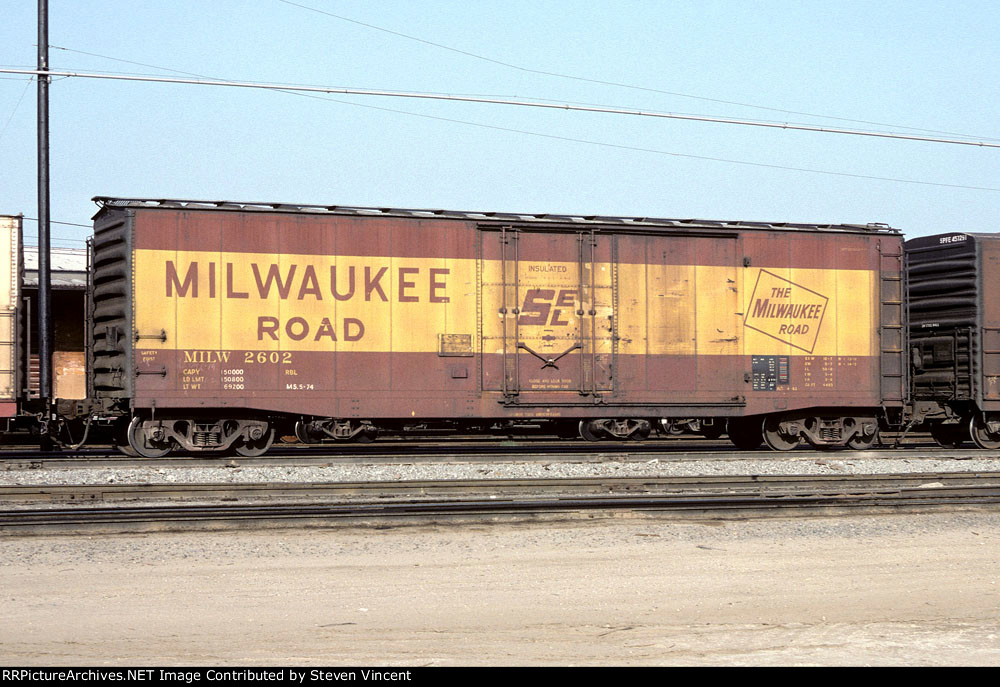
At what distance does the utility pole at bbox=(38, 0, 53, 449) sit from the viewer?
16839mm

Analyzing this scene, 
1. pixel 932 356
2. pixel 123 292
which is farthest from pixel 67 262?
pixel 932 356

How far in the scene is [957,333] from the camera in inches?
693

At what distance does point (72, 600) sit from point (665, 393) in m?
11.0

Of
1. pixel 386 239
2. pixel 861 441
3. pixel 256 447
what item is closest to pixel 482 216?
pixel 386 239

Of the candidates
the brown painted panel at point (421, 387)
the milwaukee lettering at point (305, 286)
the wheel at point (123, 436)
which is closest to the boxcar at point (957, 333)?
the brown painted panel at point (421, 387)

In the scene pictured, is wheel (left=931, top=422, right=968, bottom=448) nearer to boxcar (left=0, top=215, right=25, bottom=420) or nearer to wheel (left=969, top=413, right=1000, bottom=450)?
wheel (left=969, top=413, right=1000, bottom=450)

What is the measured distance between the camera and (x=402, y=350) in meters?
15.7

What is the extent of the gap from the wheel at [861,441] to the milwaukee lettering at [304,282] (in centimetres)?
766

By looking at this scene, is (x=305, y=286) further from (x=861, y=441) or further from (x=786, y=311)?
(x=861, y=441)

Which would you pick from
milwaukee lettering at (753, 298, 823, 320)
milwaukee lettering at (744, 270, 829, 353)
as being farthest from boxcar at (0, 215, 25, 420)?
milwaukee lettering at (753, 298, 823, 320)

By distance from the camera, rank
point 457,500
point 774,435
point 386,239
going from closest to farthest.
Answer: point 457,500
point 386,239
point 774,435

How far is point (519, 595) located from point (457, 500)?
4.06 metres

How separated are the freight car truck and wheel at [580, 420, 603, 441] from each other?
0.05m

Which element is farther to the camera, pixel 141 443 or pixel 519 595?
pixel 141 443
